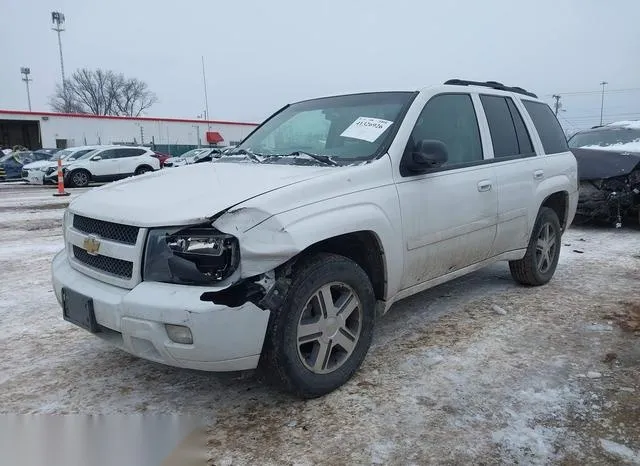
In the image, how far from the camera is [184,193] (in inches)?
116

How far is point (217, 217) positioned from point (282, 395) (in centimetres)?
117

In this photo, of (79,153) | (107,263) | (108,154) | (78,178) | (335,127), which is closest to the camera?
(107,263)

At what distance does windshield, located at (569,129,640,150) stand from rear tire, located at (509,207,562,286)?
4281 millimetres

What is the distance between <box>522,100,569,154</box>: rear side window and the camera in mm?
5082

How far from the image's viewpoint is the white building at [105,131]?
36250 millimetres

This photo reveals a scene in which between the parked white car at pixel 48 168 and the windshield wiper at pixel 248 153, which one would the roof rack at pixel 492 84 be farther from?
the parked white car at pixel 48 168

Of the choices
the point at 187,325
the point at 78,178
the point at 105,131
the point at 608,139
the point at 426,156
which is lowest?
the point at 78,178

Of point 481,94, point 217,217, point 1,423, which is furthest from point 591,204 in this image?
point 1,423

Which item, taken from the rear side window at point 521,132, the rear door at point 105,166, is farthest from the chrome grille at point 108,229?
the rear door at point 105,166

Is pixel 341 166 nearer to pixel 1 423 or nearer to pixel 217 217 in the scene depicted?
pixel 217 217

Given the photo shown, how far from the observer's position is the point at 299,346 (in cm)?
286

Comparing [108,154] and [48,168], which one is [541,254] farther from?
[48,168]

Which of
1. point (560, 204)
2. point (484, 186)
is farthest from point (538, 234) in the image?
point (484, 186)

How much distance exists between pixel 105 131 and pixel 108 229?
36990 millimetres
